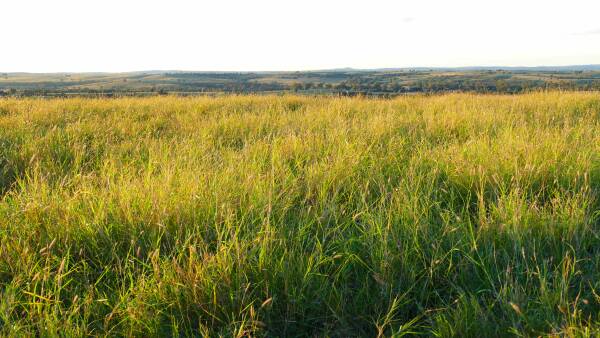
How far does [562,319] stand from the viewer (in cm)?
138

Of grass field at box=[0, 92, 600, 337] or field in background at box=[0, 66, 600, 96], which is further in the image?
field in background at box=[0, 66, 600, 96]

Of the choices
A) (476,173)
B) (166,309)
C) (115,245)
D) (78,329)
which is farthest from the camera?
(476,173)

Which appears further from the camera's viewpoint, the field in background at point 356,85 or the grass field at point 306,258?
the field in background at point 356,85

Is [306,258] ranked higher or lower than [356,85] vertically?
lower

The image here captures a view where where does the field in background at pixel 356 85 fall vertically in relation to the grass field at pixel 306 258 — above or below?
above

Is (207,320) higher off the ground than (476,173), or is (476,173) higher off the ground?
(476,173)

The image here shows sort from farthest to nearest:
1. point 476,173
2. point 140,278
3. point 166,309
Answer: point 476,173 < point 140,278 < point 166,309

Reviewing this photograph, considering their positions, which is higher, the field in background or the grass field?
the field in background

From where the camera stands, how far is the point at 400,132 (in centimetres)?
433

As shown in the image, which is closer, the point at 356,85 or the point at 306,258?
the point at 306,258

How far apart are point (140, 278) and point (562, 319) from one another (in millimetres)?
1464

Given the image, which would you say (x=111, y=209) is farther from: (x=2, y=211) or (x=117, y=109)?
(x=117, y=109)

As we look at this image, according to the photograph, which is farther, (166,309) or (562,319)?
(166,309)

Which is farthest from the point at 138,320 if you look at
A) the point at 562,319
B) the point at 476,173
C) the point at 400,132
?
the point at 400,132
